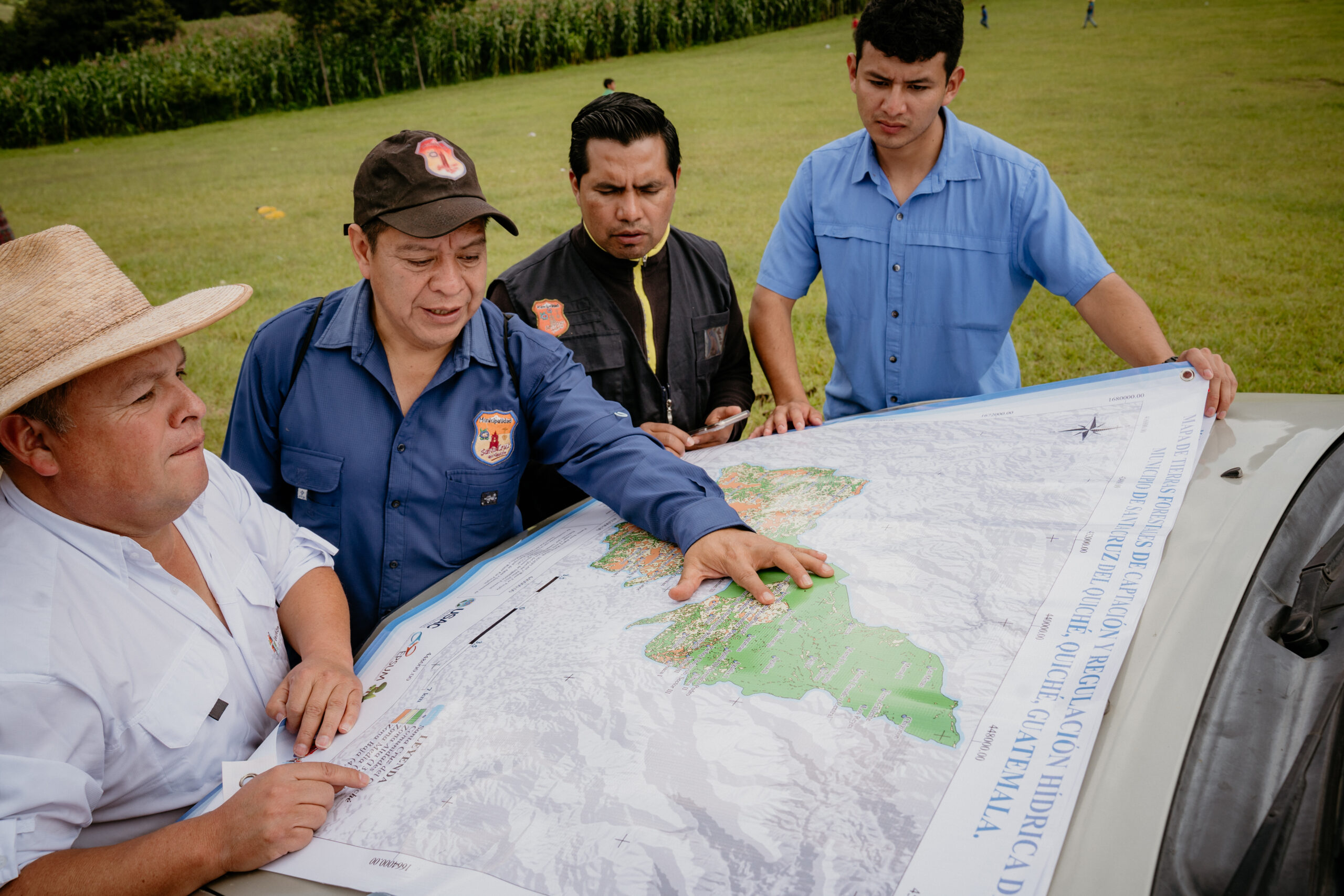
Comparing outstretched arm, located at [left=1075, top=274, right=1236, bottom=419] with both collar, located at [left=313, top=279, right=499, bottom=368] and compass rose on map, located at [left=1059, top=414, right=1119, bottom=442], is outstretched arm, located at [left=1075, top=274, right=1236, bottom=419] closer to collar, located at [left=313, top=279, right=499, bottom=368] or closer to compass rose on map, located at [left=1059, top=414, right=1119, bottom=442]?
compass rose on map, located at [left=1059, top=414, right=1119, bottom=442]

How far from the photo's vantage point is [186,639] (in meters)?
1.40

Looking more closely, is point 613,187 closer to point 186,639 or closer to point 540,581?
point 540,581

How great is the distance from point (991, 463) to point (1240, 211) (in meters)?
8.27

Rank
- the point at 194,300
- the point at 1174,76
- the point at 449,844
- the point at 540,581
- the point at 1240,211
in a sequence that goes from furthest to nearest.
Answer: the point at 1174,76
the point at 1240,211
the point at 540,581
the point at 194,300
the point at 449,844

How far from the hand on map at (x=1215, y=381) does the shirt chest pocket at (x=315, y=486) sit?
1957 millimetres

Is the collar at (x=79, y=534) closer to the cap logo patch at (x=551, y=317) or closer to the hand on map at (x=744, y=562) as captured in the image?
the hand on map at (x=744, y=562)

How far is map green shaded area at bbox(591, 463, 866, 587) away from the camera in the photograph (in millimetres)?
1774

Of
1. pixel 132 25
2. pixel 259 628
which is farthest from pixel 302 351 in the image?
pixel 132 25

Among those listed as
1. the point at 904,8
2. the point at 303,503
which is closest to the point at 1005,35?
the point at 904,8

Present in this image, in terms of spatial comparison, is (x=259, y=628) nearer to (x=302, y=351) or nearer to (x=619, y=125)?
(x=302, y=351)

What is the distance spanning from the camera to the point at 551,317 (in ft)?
8.96

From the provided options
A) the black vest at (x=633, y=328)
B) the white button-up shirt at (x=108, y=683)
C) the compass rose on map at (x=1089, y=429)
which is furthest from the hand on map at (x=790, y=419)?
the white button-up shirt at (x=108, y=683)

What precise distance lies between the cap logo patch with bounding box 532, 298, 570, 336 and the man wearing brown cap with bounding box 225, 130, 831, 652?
59 centimetres

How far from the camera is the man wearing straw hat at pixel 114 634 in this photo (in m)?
1.15
